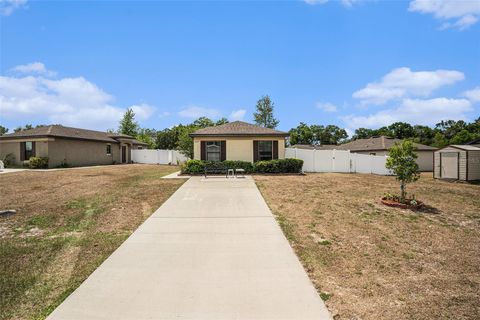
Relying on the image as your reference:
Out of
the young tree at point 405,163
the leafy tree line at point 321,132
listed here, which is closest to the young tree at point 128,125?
the leafy tree line at point 321,132

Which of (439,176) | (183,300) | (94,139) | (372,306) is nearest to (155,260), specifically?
(183,300)

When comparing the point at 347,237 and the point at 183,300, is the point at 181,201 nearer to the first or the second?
the point at 347,237

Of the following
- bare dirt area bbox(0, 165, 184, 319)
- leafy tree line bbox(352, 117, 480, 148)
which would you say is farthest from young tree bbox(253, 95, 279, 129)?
bare dirt area bbox(0, 165, 184, 319)

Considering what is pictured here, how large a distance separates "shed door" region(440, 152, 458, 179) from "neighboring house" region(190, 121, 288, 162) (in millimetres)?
11801

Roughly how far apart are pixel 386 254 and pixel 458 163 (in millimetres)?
19910

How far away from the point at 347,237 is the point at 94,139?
96.9ft

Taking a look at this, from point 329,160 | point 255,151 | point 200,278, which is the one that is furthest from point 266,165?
point 200,278

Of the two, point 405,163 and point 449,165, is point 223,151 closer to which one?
point 405,163

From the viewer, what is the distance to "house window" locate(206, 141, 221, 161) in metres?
22.6

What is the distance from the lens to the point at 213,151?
22656 millimetres

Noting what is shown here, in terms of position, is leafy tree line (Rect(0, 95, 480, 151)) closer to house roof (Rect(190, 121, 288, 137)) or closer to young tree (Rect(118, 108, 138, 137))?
young tree (Rect(118, 108, 138, 137))

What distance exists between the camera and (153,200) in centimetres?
1134

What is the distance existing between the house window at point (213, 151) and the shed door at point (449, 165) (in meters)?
16.5

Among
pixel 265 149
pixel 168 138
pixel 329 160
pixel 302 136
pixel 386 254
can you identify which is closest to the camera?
pixel 386 254
